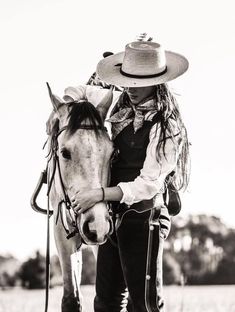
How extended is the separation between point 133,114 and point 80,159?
0.54m

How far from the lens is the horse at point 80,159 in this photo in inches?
223

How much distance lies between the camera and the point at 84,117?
5.91m

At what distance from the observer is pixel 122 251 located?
5.78m

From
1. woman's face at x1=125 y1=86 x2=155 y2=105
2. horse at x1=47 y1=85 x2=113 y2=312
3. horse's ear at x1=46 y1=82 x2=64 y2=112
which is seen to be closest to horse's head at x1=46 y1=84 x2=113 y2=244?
horse at x1=47 y1=85 x2=113 y2=312

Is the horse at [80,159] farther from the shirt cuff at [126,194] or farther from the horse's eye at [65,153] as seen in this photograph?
the shirt cuff at [126,194]

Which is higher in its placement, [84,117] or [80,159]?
[84,117]

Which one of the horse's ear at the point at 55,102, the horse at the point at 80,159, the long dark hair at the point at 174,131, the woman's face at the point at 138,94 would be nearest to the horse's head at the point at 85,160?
the horse at the point at 80,159

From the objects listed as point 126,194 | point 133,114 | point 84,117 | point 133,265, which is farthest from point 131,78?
point 133,265

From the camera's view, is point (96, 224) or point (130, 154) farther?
point (130, 154)

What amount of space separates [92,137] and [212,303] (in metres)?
8.32

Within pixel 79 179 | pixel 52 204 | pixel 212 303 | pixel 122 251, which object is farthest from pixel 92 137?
pixel 212 303

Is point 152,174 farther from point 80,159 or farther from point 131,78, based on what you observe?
point 131,78

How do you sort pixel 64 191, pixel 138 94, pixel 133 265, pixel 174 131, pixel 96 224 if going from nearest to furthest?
pixel 96 224 → pixel 133 265 → pixel 174 131 → pixel 64 191 → pixel 138 94

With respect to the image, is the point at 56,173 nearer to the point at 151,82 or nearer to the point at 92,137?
the point at 92,137
